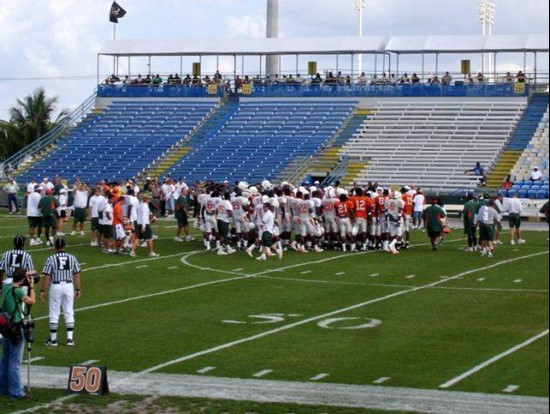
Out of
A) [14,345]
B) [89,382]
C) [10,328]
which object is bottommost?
[89,382]

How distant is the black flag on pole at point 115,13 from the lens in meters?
66.8

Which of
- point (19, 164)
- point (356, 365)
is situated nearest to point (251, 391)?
point (356, 365)

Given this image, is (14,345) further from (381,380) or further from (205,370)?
(381,380)

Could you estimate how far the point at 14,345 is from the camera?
615 inches

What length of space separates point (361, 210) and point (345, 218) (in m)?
0.51

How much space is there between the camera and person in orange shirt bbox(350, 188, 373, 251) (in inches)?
1262

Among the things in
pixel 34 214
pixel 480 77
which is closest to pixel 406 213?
pixel 34 214

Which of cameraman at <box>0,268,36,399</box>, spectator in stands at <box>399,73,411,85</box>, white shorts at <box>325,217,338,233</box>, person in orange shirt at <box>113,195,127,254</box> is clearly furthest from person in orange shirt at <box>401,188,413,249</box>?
spectator in stands at <box>399,73,411,85</box>

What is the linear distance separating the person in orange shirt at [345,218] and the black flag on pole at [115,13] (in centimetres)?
3631

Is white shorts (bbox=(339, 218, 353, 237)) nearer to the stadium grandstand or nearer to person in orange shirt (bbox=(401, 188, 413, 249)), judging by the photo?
person in orange shirt (bbox=(401, 188, 413, 249))

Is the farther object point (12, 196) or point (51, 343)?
point (12, 196)

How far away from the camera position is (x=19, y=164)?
59562 millimetres

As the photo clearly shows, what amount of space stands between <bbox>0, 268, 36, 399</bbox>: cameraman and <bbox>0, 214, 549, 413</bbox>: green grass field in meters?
0.39

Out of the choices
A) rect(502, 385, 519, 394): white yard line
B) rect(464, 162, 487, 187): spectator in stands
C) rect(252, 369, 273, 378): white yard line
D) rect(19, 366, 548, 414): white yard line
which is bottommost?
rect(19, 366, 548, 414): white yard line
